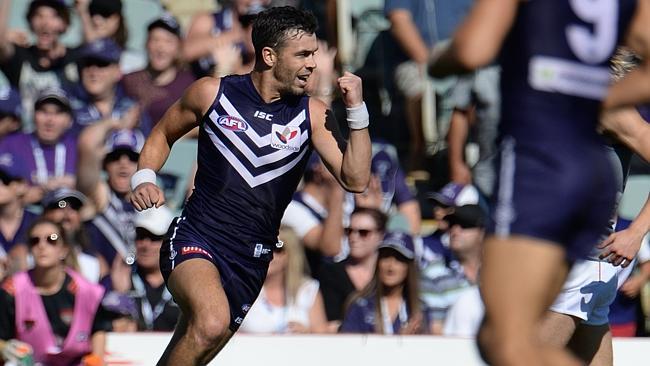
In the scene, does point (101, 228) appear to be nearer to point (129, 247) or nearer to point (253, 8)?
point (129, 247)

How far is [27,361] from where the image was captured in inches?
320

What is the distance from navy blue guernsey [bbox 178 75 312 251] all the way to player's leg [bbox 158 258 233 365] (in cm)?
28

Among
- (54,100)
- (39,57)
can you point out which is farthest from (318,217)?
(39,57)

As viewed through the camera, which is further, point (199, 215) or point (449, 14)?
point (449, 14)

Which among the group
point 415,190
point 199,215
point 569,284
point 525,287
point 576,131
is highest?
point 576,131

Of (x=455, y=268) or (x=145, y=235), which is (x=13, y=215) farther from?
(x=455, y=268)

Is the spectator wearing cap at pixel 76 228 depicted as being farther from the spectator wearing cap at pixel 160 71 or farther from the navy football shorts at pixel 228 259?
the navy football shorts at pixel 228 259

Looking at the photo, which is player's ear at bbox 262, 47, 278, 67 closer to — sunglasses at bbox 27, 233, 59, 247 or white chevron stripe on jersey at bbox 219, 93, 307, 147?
white chevron stripe on jersey at bbox 219, 93, 307, 147

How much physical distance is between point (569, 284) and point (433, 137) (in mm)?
4422

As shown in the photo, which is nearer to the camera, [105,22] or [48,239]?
[48,239]

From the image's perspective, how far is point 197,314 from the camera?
255 inches

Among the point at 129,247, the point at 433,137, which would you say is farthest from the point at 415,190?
the point at 129,247

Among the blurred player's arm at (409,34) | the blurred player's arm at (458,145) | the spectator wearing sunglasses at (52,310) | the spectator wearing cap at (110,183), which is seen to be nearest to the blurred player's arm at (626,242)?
the spectator wearing sunglasses at (52,310)

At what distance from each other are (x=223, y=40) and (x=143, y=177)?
14.3ft
